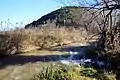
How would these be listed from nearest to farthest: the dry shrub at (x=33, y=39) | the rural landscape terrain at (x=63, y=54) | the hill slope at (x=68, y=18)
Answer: the rural landscape terrain at (x=63, y=54) → the hill slope at (x=68, y=18) → the dry shrub at (x=33, y=39)

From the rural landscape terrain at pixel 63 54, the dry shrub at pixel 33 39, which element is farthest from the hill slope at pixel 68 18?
the dry shrub at pixel 33 39

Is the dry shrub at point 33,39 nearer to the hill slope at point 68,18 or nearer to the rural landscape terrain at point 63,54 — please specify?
the rural landscape terrain at point 63,54

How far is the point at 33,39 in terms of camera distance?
2309 cm

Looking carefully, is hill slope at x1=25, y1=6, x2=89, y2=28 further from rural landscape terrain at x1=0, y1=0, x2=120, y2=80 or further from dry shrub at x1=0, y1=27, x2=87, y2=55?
dry shrub at x1=0, y1=27, x2=87, y2=55

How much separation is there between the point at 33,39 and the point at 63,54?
361 centimetres

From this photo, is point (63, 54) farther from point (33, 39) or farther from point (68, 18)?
point (68, 18)

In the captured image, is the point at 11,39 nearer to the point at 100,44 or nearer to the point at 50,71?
the point at 100,44

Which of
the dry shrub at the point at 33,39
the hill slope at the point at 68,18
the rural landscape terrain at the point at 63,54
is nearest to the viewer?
the rural landscape terrain at the point at 63,54

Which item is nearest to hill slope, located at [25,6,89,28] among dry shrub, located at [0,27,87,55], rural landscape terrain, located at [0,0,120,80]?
rural landscape terrain, located at [0,0,120,80]

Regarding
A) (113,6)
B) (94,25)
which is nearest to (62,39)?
(94,25)

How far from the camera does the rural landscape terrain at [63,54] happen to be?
39.4ft

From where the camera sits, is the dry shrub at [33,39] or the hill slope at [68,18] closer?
the hill slope at [68,18]

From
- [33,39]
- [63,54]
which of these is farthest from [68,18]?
[63,54]

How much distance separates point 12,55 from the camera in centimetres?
2042
